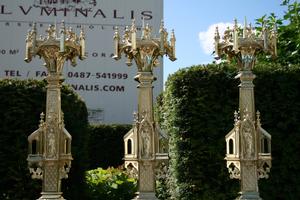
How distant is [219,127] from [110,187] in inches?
122

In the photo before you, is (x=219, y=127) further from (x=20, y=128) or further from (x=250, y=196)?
(x=20, y=128)

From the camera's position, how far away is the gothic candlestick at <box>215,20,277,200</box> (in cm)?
674

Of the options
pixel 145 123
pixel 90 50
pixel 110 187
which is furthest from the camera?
pixel 90 50

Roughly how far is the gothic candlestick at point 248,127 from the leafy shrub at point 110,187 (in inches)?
159

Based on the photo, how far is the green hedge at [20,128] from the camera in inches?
337

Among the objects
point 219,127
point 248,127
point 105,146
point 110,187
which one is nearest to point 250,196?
point 248,127

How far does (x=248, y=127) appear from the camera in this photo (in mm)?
6758

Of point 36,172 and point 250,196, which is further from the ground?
point 36,172

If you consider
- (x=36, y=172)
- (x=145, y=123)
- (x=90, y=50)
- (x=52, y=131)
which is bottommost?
(x=36, y=172)

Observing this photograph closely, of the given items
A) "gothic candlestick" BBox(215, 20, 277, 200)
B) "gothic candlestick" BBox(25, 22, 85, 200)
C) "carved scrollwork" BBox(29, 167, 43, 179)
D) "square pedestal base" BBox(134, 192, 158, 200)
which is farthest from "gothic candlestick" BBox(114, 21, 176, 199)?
"carved scrollwork" BBox(29, 167, 43, 179)

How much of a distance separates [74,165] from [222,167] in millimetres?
2921

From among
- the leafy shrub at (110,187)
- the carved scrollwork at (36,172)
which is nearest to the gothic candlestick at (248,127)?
the carved scrollwork at (36,172)

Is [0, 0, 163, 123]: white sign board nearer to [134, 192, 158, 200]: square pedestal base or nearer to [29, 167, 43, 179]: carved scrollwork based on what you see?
[29, 167, 43, 179]: carved scrollwork

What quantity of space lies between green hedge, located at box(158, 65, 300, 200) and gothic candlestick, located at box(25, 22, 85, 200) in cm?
274
